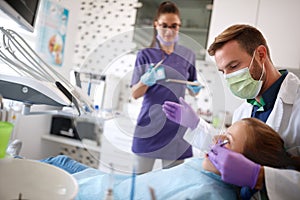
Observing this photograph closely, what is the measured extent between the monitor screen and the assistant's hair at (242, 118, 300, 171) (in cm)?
76

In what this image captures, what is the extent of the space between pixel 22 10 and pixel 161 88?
0.73 meters

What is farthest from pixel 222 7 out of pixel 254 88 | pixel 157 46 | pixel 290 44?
pixel 254 88

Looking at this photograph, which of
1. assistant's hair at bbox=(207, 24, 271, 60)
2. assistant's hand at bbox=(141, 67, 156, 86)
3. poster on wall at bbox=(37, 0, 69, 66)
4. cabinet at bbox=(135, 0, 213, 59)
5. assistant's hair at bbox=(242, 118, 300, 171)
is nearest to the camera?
assistant's hair at bbox=(242, 118, 300, 171)

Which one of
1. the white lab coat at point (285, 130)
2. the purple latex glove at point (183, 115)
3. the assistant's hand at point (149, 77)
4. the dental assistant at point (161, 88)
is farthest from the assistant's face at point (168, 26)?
the white lab coat at point (285, 130)

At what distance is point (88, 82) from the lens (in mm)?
1135

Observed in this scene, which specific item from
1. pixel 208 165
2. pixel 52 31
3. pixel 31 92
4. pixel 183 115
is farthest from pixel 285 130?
pixel 52 31

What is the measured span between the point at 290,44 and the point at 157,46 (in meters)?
0.70

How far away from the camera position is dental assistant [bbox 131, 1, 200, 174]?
1135mm

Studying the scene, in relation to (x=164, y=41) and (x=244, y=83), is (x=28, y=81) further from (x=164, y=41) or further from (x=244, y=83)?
(x=244, y=83)

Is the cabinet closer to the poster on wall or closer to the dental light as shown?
the poster on wall

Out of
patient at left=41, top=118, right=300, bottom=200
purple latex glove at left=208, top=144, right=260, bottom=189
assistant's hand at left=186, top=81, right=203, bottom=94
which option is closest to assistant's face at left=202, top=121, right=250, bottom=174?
patient at left=41, top=118, right=300, bottom=200

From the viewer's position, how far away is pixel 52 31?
1368 millimetres

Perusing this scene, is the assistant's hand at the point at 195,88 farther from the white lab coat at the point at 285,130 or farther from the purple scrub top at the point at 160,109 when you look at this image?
the white lab coat at the point at 285,130

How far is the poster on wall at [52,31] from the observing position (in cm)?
115
